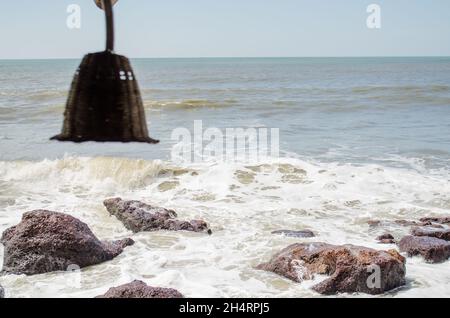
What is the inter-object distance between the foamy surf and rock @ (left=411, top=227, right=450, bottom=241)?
519 mm

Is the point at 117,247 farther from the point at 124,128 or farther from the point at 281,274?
the point at 124,128

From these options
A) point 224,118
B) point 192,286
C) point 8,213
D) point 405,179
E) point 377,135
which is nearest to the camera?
point 192,286

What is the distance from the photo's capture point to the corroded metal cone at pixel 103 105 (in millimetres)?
1437

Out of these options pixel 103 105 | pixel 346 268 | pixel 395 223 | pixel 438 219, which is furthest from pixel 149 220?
pixel 103 105

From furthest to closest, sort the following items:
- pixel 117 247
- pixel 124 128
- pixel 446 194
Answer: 1. pixel 446 194
2. pixel 117 247
3. pixel 124 128

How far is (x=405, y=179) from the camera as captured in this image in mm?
11852

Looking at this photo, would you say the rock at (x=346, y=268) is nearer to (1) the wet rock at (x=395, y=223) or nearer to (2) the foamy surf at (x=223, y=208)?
(2) the foamy surf at (x=223, y=208)

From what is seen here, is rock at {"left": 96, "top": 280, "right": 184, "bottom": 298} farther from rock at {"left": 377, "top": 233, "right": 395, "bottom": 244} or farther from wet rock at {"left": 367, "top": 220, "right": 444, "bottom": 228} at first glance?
wet rock at {"left": 367, "top": 220, "right": 444, "bottom": 228}

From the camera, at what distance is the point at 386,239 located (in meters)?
7.77

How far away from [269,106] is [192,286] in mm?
21621

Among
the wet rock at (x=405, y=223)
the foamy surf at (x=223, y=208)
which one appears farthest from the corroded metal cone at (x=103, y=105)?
the wet rock at (x=405, y=223)

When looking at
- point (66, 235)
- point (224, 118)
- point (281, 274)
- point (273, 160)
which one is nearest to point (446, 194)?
point (273, 160)

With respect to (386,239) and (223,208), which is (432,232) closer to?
(386,239)

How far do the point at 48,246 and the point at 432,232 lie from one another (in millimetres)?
5381
